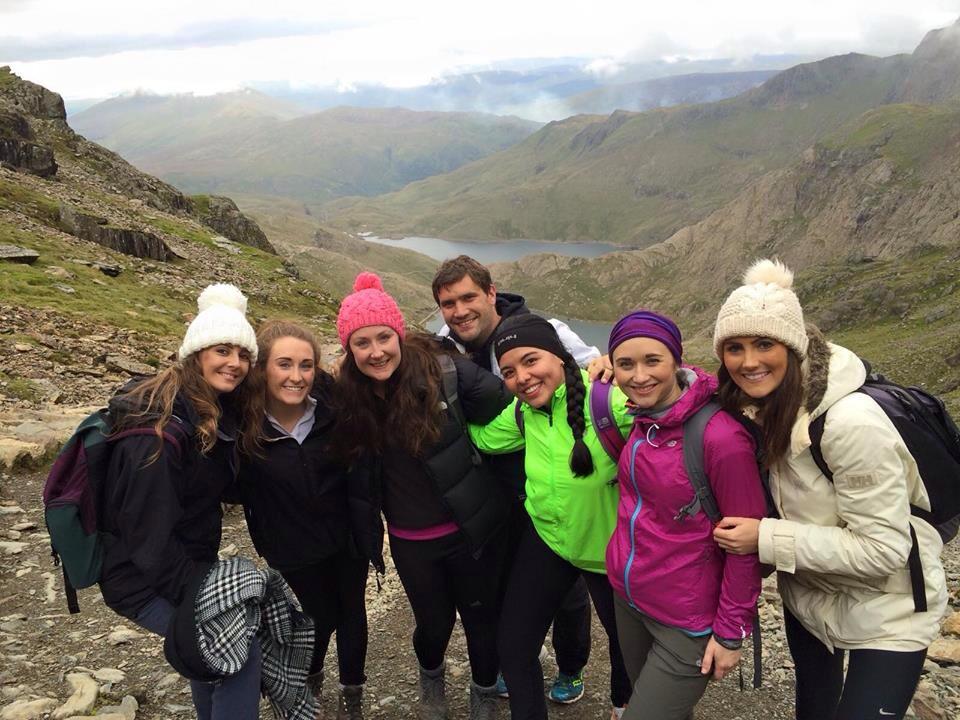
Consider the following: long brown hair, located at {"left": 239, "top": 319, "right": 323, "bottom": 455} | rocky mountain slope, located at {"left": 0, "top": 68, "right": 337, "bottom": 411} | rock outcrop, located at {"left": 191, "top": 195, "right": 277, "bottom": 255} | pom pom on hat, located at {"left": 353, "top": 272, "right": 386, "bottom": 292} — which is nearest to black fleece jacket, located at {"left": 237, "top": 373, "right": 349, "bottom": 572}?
long brown hair, located at {"left": 239, "top": 319, "right": 323, "bottom": 455}

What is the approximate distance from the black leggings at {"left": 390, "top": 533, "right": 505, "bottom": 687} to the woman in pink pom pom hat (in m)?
0.01

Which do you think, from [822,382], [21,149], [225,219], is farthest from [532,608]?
[225,219]

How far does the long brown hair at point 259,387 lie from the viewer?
4.89 metres

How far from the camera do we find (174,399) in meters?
4.38

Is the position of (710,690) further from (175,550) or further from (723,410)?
(175,550)

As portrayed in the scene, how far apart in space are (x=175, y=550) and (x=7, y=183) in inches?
1917

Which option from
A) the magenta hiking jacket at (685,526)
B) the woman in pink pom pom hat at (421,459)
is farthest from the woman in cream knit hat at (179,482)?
the magenta hiking jacket at (685,526)

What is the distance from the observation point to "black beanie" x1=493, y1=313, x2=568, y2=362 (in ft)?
15.8

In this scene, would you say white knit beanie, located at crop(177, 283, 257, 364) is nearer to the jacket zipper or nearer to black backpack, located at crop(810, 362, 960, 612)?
the jacket zipper

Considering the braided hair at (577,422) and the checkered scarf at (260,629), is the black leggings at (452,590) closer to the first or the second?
the checkered scarf at (260,629)

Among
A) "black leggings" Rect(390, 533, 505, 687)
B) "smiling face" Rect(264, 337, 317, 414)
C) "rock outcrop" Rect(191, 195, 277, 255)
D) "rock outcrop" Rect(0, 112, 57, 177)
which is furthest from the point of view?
"rock outcrop" Rect(191, 195, 277, 255)

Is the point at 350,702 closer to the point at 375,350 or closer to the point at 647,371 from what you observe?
the point at 375,350

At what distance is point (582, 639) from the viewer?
21.4ft

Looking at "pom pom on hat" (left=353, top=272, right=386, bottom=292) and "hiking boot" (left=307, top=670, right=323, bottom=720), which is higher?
"pom pom on hat" (left=353, top=272, right=386, bottom=292)
